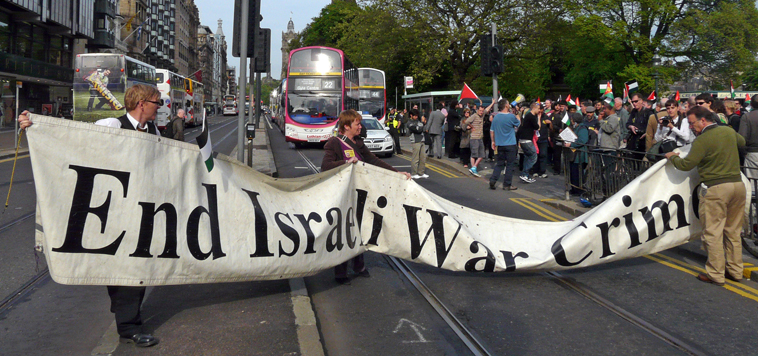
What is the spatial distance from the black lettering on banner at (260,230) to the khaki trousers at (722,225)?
392 centimetres

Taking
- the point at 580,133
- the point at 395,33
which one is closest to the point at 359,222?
the point at 580,133

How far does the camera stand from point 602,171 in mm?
9242

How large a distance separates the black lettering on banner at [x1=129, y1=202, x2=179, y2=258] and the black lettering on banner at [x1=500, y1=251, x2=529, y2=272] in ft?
9.28

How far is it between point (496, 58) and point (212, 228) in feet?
37.5

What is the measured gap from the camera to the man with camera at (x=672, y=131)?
8759 mm

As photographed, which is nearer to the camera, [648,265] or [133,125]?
[133,125]

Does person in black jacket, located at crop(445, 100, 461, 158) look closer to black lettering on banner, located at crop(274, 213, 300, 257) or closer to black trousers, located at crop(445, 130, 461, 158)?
black trousers, located at crop(445, 130, 461, 158)

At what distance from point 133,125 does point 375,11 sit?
3640 cm

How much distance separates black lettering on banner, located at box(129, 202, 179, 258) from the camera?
423 cm

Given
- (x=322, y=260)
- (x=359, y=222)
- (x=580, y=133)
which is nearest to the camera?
(x=322, y=260)

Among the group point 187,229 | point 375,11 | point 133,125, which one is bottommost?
point 187,229

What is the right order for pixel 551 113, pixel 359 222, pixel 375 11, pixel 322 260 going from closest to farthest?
1. pixel 322 260
2. pixel 359 222
3. pixel 551 113
4. pixel 375 11

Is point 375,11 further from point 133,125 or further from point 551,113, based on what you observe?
point 133,125

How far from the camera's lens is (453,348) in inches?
170
